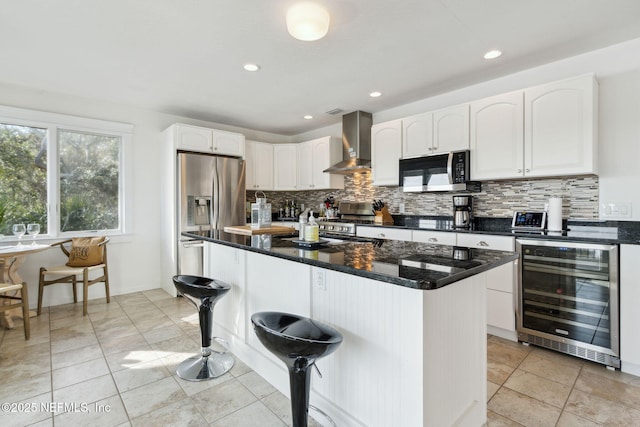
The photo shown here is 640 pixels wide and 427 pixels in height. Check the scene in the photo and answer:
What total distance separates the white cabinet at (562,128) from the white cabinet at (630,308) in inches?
28.9

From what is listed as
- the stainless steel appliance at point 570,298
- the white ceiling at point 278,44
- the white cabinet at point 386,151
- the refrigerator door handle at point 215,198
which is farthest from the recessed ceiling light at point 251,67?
the stainless steel appliance at point 570,298

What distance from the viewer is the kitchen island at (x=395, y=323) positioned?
1.23m

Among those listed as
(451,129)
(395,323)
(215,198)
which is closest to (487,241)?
(451,129)

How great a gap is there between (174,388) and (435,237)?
8.34ft

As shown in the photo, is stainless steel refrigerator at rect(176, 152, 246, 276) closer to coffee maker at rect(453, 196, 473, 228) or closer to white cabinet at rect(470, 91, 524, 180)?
coffee maker at rect(453, 196, 473, 228)

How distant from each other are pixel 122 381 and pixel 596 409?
2.95 m

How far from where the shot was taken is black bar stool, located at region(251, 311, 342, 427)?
4.00 ft

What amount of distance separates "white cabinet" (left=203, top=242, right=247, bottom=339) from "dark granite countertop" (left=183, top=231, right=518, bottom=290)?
345 millimetres

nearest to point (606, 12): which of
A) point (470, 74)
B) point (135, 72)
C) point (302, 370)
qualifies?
point (470, 74)

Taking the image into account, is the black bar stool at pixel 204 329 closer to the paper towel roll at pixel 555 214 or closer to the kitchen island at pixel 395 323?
the kitchen island at pixel 395 323

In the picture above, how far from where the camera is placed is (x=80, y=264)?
3441 mm

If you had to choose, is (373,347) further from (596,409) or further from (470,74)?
(470,74)

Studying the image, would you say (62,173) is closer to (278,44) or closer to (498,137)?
(278,44)

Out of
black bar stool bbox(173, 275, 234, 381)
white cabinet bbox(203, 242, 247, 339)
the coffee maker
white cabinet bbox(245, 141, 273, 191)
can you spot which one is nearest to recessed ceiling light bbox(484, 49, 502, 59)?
the coffee maker
